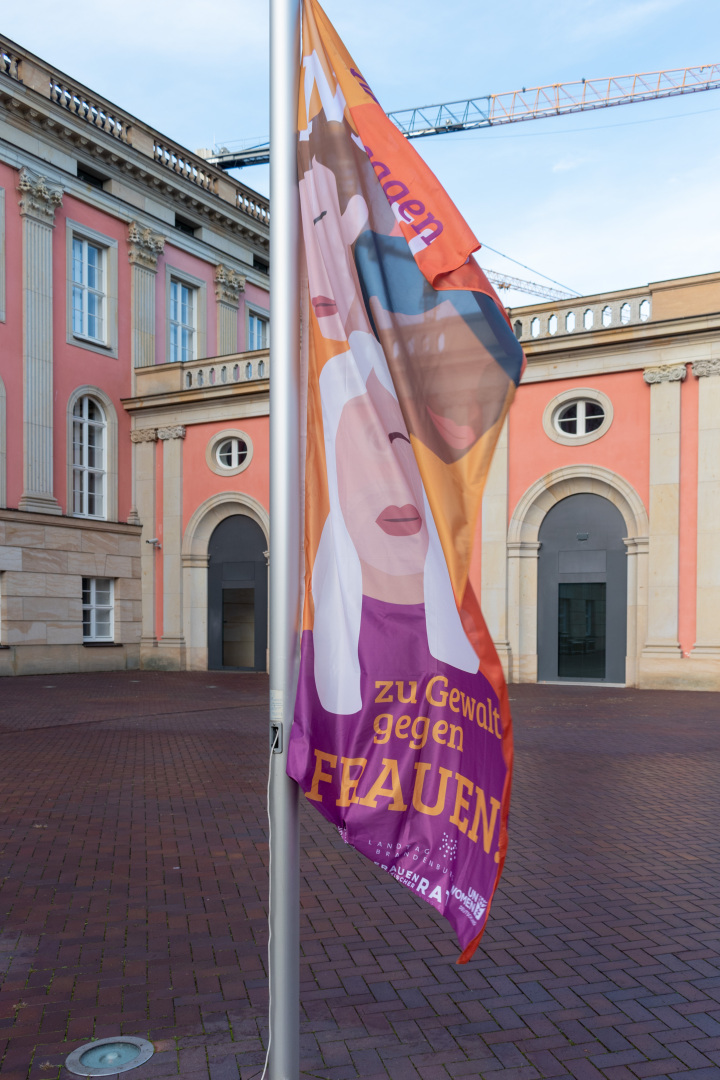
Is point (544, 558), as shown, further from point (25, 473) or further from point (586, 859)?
point (586, 859)

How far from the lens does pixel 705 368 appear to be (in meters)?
19.5

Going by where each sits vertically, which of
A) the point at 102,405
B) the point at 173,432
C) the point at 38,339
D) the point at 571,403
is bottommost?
the point at 173,432

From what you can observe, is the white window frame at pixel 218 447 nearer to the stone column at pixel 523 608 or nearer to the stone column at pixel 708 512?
the stone column at pixel 523 608

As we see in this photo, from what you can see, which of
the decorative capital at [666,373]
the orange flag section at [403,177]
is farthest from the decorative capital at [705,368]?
the orange flag section at [403,177]

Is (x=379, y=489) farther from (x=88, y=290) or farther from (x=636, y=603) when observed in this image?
(x=88, y=290)

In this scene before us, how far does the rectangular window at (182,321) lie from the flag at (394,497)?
28028mm

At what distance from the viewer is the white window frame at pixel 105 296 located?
86.2ft

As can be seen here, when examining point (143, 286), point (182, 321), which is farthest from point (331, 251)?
point (182, 321)

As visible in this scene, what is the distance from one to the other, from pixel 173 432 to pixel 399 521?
82.0ft

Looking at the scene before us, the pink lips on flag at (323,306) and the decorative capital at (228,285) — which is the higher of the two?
the decorative capital at (228,285)

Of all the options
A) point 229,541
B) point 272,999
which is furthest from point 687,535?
point 272,999

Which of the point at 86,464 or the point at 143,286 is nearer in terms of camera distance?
the point at 86,464

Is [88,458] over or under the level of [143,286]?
under

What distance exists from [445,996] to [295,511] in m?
2.65
